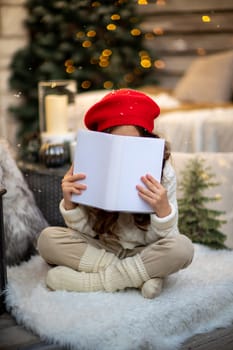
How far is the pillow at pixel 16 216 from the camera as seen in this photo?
5.59ft

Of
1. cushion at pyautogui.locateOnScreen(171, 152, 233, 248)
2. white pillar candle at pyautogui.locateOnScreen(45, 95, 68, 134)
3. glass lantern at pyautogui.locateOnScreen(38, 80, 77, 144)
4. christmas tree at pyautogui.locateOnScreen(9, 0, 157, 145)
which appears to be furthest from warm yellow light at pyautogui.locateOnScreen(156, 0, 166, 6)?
cushion at pyautogui.locateOnScreen(171, 152, 233, 248)

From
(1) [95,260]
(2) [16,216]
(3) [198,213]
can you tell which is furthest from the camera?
(3) [198,213]

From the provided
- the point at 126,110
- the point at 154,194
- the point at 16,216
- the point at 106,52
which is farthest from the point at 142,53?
the point at 154,194

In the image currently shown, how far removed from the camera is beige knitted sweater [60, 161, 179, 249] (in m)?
1.48

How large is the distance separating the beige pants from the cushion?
0.42 meters

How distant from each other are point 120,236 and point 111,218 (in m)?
0.05

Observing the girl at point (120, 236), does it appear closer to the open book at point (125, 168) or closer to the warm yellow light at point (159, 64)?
the open book at point (125, 168)

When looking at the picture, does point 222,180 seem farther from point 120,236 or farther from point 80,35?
point 80,35

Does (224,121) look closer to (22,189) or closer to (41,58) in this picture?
(22,189)

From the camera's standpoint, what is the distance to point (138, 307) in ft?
4.53

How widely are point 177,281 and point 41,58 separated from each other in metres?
2.63

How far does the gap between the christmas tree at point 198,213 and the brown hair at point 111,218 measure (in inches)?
14.8

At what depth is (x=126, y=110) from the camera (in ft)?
4.77

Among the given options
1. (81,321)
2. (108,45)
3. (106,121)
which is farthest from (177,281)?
(108,45)
